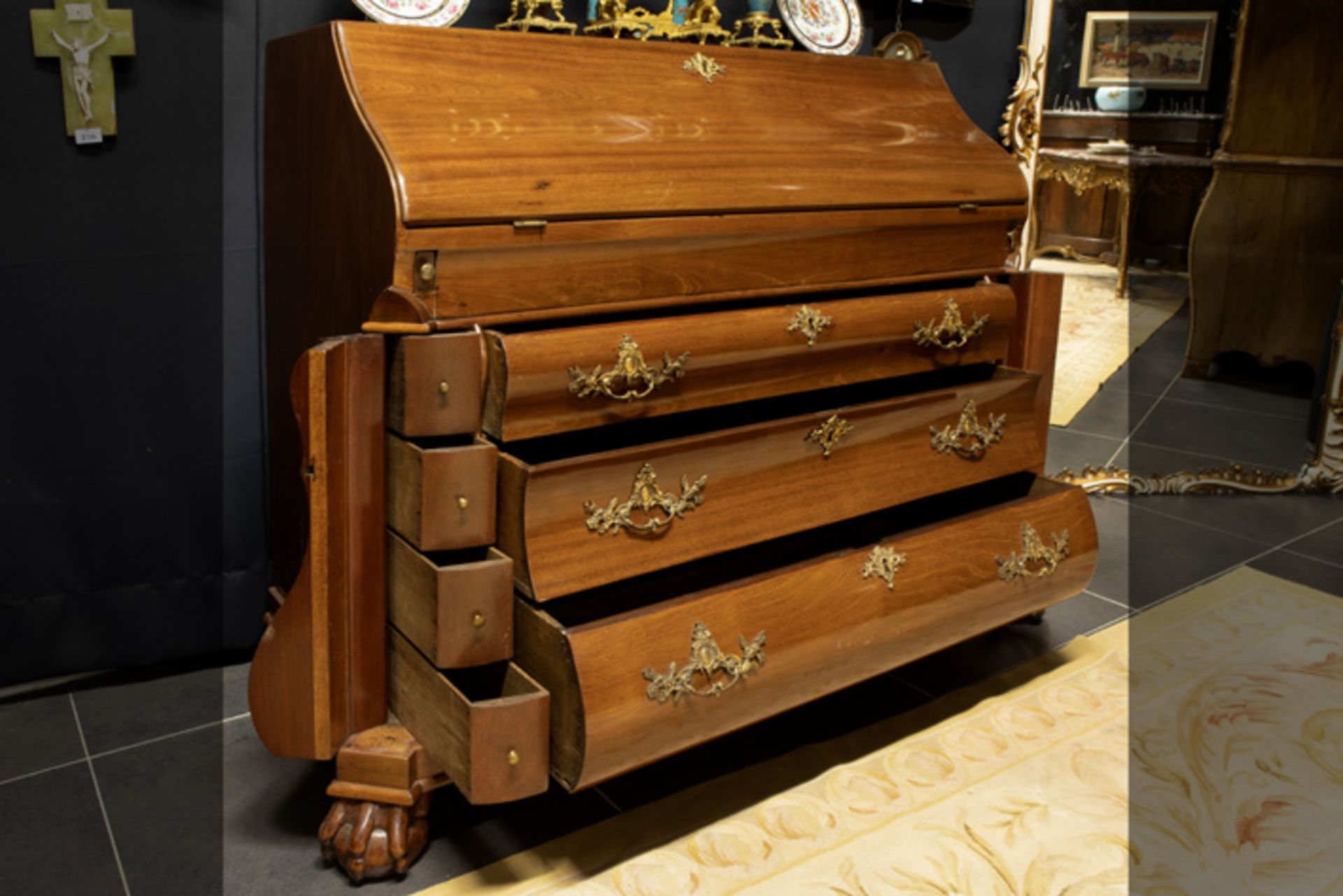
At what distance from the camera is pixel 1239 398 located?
3.79 meters

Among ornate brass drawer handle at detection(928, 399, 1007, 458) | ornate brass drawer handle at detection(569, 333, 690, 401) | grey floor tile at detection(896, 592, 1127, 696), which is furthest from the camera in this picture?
grey floor tile at detection(896, 592, 1127, 696)

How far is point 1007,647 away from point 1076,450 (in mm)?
1238

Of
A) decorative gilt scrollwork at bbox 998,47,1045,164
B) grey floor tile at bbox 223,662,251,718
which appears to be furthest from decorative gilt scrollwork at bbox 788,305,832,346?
decorative gilt scrollwork at bbox 998,47,1045,164

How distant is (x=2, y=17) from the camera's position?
203cm

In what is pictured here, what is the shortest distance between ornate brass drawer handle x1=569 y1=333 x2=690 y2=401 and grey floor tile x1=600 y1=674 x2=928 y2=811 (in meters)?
0.72

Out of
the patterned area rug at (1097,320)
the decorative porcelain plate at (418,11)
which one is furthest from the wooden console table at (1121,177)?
the decorative porcelain plate at (418,11)

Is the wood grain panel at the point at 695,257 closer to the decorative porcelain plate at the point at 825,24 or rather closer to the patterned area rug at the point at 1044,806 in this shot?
the decorative porcelain plate at the point at 825,24

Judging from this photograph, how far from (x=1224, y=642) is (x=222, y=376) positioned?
7.50 ft

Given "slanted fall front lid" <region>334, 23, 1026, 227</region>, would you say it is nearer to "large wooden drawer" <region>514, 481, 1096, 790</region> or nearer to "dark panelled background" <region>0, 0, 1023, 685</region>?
"dark panelled background" <region>0, 0, 1023, 685</region>

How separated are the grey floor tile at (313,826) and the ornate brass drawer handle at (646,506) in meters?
0.54

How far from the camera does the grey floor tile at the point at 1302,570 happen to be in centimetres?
312

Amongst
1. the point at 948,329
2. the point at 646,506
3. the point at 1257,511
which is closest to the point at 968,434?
the point at 948,329

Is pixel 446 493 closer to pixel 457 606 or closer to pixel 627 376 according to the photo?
pixel 457 606

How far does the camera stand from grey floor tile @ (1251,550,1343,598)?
3125 mm
